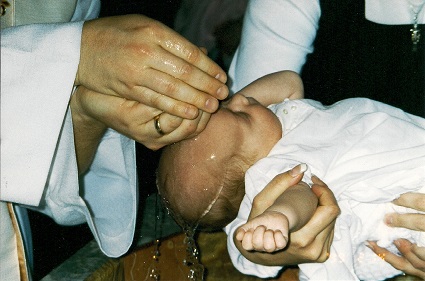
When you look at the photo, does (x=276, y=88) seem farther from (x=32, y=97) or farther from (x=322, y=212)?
(x=32, y=97)

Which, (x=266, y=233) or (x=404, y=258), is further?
(x=404, y=258)

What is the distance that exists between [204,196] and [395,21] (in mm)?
759

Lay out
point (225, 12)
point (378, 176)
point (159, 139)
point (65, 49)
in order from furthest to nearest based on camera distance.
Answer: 1. point (225, 12)
2. point (378, 176)
3. point (159, 139)
4. point (65, 49)

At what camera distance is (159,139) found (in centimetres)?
92

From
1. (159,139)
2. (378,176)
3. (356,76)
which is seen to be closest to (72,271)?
(159,139)

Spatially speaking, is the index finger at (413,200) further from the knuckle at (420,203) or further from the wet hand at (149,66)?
the wet hand at (149,66)

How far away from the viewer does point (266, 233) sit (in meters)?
0.79

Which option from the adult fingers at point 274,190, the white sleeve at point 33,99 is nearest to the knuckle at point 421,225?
the adult fingers at point 274,190

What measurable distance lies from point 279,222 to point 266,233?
0.05 m

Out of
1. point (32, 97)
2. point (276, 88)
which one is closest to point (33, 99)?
point (32, 97)

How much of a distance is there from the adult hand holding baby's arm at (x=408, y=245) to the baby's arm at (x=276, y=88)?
1.47ft

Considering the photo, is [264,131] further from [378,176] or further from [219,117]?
[378,176]

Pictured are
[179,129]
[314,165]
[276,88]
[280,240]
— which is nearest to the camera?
[280,240]

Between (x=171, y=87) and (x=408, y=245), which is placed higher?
(x=171, y=87)
